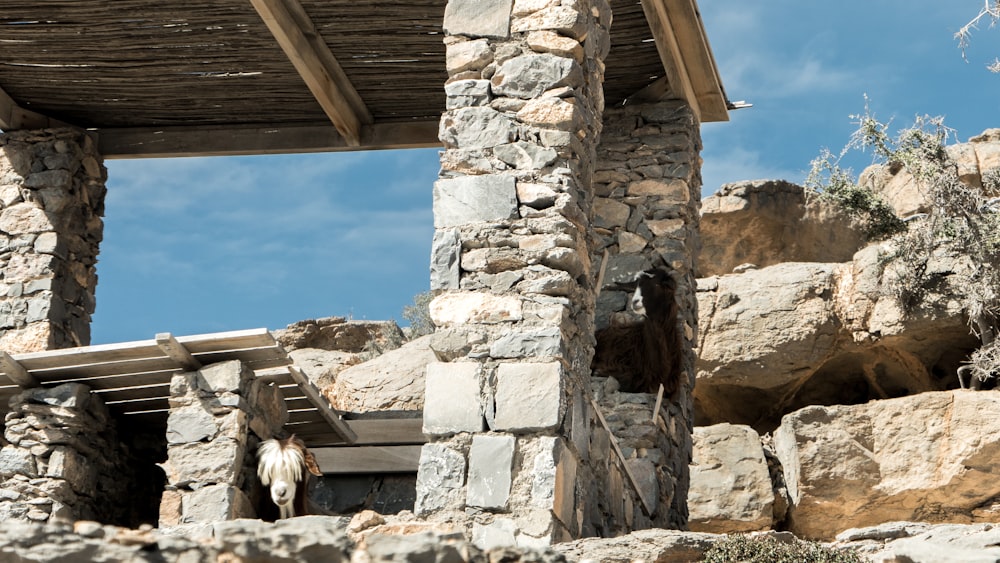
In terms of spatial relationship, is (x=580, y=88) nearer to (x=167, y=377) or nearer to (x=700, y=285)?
(x=167, y=377)

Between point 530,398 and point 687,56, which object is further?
point 687,56

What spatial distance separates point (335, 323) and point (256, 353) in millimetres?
10197

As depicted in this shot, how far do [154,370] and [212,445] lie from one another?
2.35 ft

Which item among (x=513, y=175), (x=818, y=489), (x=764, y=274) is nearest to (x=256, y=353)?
(x=513, y=175)

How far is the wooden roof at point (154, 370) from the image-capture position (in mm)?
8352

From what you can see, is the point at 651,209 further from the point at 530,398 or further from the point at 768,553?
the point at 768,553

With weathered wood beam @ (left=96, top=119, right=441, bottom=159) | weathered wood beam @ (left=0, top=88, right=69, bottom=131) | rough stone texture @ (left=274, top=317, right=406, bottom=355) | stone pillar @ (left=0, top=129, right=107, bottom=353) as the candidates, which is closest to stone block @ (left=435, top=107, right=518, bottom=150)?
weathered wood beam @ (left=96, top=119, right=441, bottom=159)

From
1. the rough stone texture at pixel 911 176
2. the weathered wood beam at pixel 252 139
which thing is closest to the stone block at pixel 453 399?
the weathered wood beam at pixel 252 139

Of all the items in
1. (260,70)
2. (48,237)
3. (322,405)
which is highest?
(260,70)

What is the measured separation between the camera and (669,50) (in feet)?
33.8

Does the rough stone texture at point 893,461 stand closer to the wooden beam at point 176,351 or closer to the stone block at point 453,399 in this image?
the wooden beam at point 176,351

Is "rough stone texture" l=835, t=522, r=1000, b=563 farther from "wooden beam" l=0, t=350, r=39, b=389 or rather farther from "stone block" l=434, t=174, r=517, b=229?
"wooden beam" l=0, t=350, r=39, b=389

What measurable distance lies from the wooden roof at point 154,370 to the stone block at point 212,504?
80 centimetres

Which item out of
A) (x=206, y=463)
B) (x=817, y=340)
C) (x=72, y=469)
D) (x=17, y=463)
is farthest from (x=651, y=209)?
(x=17, y=463)
